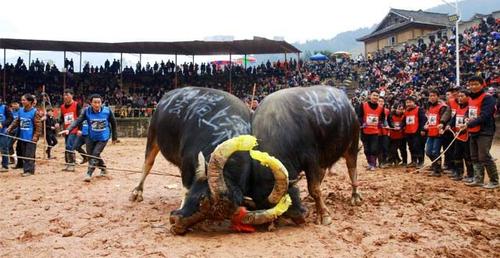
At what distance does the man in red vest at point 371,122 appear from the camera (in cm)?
1105

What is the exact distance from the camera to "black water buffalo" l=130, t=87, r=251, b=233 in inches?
192

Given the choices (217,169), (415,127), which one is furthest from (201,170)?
(415,127)

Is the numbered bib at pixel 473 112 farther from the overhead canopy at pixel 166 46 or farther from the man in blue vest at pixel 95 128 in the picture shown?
the overhead canopy at pixel 166 46

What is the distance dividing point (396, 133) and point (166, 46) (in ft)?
60.4

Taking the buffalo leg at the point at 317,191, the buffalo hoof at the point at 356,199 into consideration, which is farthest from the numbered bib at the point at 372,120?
the buffalo leg at the point at 317,191

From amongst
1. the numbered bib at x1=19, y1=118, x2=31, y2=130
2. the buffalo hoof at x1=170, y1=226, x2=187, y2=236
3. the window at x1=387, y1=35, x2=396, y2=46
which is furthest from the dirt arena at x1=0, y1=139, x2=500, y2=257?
the window at x1=387, y1=35, x2=396, y2=46

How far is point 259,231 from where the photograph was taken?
5.08m

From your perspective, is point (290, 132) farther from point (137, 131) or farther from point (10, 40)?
point (10, 40)

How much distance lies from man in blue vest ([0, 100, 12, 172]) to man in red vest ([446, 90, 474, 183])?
10414 mm

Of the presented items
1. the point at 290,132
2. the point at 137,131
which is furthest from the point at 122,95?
the point at 290,132

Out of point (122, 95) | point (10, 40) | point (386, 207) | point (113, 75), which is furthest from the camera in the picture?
point (113, 75)

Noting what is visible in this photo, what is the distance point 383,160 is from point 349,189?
3901 millimetres

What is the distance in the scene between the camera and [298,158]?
545cm

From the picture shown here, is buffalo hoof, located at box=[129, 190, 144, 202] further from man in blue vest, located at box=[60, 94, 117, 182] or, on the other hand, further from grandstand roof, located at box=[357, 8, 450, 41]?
grandstand roof, located at box=[357, 8, 450, 41]
